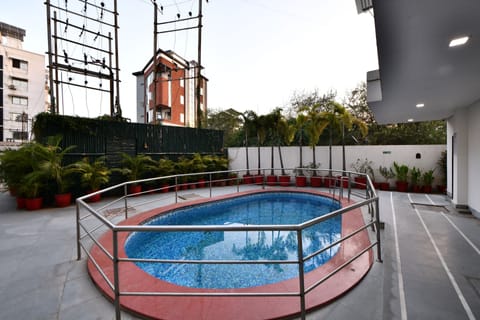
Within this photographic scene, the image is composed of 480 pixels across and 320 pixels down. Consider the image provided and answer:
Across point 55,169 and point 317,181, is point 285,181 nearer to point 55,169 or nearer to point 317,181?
point 317,181

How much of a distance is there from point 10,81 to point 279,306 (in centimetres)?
3352

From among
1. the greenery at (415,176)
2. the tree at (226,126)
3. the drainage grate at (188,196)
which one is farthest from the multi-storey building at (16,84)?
the greenery at (415,176)

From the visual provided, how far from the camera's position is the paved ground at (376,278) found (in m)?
1.81

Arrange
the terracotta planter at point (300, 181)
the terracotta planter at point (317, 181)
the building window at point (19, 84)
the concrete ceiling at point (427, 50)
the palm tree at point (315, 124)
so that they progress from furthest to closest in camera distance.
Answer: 1. the building window at point (19, 84)
2. the terracotta planter at point (300, 181)
3. the terracotta planter at point (317, 181)
4. the palm tree at point (315, 124)
5. the concrete ceiling at point (427, 50)

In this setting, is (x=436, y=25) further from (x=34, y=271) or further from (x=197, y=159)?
(x=197, y=159)

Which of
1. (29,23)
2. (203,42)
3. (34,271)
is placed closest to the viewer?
(34,271)

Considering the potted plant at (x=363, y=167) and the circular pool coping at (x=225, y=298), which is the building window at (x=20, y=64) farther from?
the potted plant at (x=363, y=167)

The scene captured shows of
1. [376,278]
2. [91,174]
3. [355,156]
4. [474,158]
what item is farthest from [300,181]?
[91,174]

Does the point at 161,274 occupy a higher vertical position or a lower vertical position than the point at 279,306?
lower

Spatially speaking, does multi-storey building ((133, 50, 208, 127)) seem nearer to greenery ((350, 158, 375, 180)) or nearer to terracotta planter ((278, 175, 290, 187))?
terracotta planter ((278, 175, 290, 187))

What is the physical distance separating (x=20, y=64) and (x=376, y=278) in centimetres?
3486

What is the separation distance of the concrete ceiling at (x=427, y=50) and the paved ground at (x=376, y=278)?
234 cm

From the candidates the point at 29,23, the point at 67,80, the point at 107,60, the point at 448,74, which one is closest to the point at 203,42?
the point at 107,60

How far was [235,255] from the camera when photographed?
3615 millimetres
